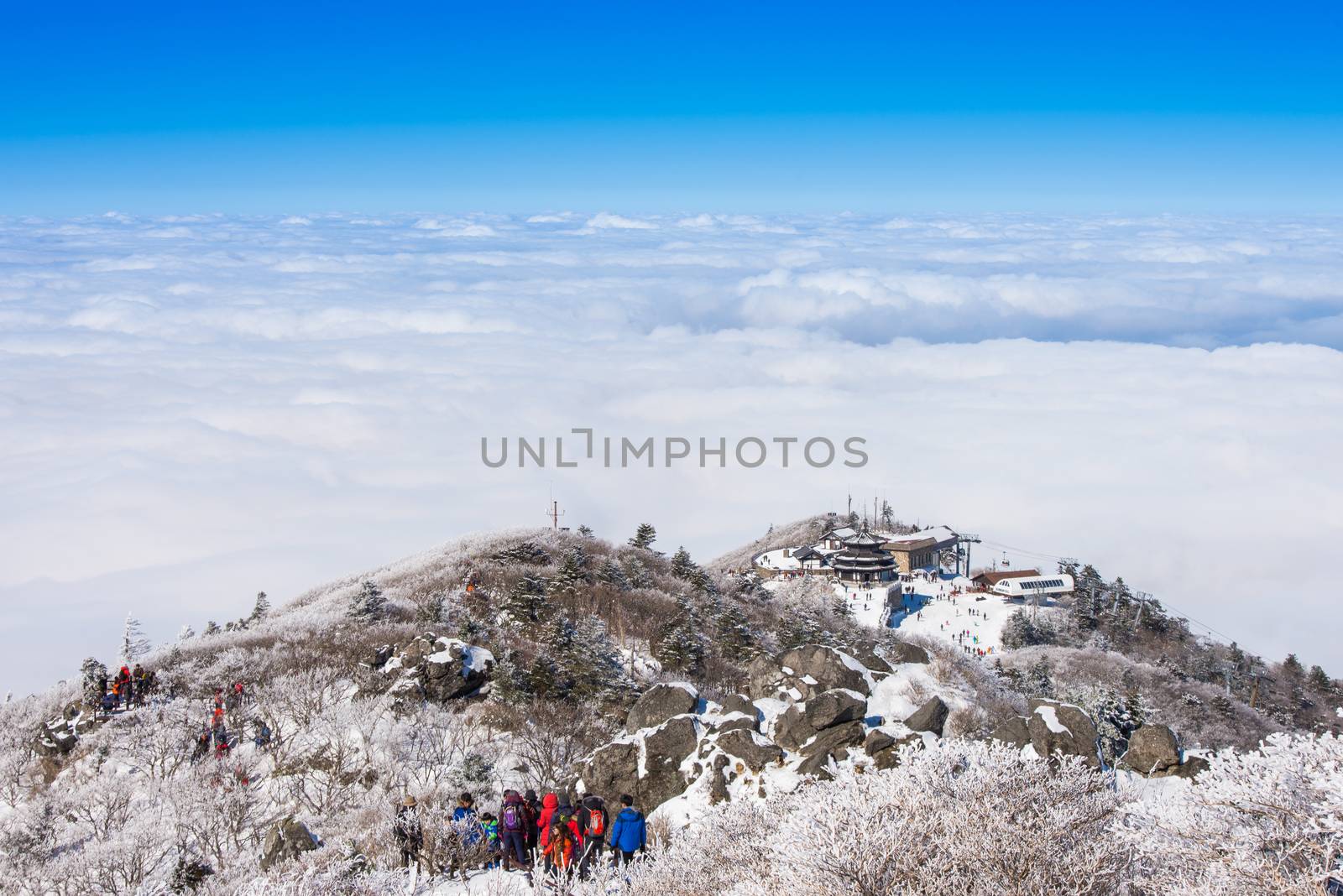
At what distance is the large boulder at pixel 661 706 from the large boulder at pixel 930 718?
15.6ft

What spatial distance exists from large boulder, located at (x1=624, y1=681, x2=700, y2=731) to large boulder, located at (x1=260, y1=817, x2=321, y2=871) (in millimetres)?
6776

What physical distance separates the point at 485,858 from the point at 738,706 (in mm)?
7382

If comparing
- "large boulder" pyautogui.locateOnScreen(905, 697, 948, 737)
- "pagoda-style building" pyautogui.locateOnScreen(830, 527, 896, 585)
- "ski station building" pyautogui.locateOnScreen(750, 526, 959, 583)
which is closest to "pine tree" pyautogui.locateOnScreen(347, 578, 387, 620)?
"large boulder" pyautogui.locateOnScreen(905, 697, 948, 737)

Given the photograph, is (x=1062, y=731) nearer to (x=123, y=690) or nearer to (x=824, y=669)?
(x=824, y=669)

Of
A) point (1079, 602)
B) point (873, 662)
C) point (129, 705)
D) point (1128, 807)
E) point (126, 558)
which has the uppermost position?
point (1128, 807)

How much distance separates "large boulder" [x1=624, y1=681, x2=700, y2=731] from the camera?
67.8 feet

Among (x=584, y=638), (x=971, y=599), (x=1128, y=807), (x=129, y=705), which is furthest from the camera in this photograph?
(x=971, y=599)

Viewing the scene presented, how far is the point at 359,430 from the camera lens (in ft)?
634

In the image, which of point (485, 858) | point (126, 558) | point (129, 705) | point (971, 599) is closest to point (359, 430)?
point (126, 558)

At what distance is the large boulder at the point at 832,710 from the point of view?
19.7 metres

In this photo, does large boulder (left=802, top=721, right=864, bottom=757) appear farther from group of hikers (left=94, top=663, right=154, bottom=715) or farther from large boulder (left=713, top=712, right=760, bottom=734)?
group of hikers (left=94, top=663, right=154, bottom=715)

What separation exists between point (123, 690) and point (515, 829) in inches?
686

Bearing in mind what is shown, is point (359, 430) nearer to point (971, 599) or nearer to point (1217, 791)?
point (971, 599)

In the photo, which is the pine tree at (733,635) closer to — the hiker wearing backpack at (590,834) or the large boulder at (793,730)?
the large boulder at (793,730)
